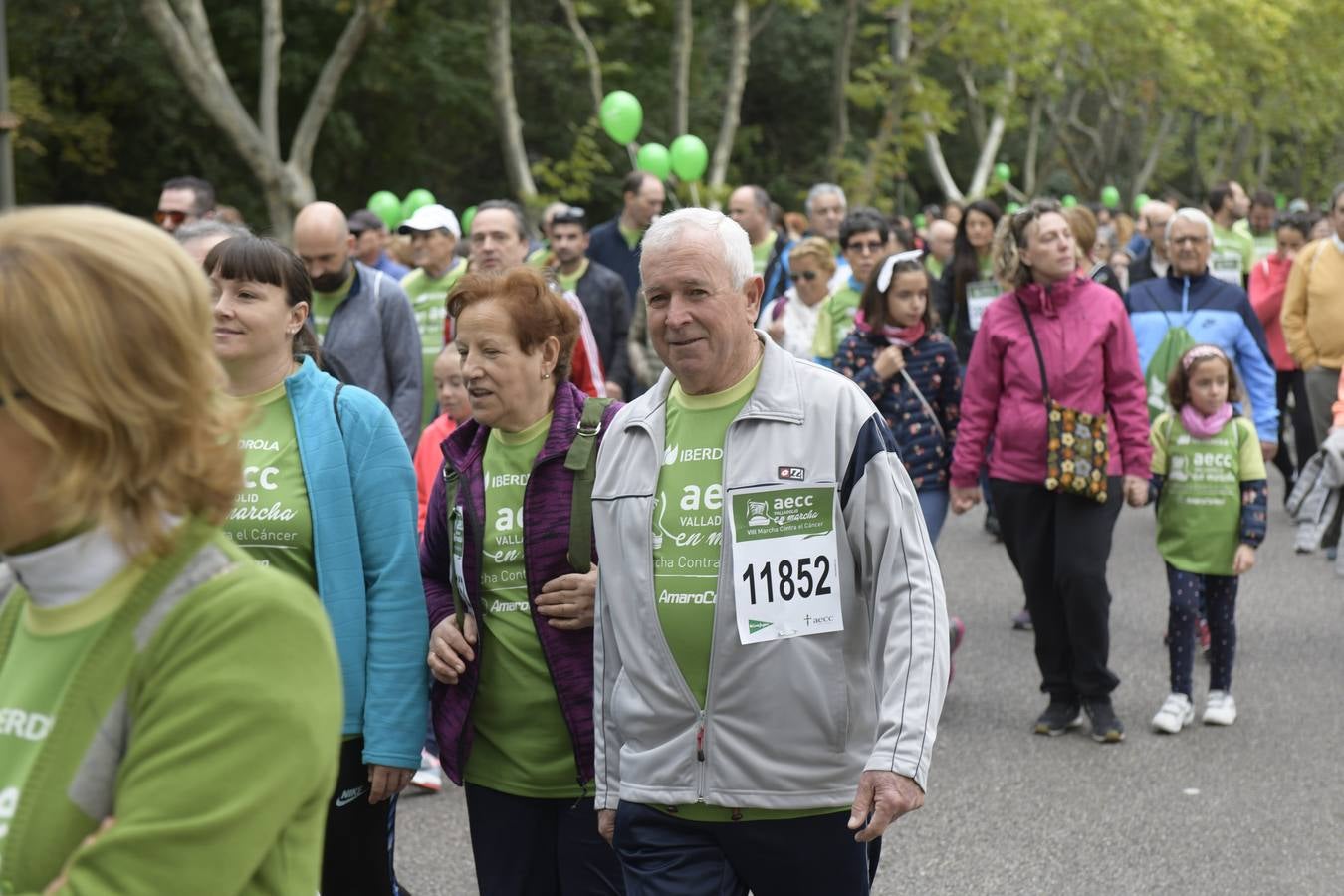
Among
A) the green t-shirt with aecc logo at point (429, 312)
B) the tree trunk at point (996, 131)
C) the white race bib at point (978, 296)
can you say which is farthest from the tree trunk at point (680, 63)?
the green t-shirt with aecc logo at point (429, 312)

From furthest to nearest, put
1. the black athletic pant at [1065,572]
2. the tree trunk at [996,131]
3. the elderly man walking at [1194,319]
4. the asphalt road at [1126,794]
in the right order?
the tree trunk at [996,131]
the elderly man walking at [1194,319]
the black athletic pant at [1065,572]
the asphalt road at [1126,794]

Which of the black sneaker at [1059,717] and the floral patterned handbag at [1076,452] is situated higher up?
the floral patterned handbag at [1076,452]

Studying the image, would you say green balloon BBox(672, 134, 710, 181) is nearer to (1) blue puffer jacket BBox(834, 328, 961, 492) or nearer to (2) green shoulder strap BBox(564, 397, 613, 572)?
(1) blue puffer jacket BBox(834, 328, 961, 492)

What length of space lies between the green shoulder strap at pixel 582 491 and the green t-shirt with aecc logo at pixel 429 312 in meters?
5.40

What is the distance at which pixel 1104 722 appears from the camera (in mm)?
7395

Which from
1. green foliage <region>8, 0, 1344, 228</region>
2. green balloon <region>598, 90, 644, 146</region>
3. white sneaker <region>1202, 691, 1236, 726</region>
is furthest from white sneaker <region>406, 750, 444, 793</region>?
green foliage <region>8, 0, 1344, 228</region>

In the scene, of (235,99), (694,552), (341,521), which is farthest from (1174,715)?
(235,99)

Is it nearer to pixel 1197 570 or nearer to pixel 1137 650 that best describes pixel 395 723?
pixel 1197 570

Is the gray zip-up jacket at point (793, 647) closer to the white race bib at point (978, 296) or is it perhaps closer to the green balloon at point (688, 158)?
the white race bib at point (978, 296)

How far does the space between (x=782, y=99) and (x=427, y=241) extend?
38992 millimetres

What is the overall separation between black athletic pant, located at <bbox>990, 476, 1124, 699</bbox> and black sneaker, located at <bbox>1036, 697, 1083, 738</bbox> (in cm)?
3

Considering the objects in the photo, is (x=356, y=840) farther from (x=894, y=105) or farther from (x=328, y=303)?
(x=894, y=105)

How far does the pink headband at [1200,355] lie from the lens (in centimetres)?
786

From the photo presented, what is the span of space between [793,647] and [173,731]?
1.84 metres
